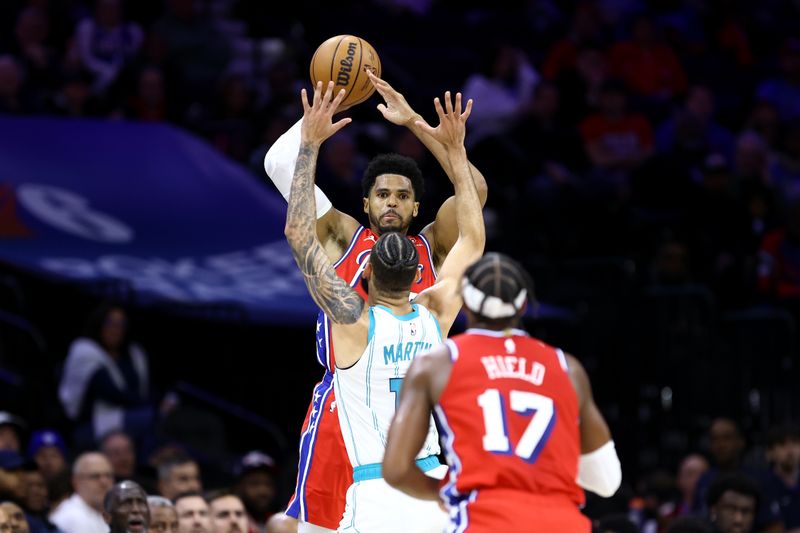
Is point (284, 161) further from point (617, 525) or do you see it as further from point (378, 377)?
point (617, 525)

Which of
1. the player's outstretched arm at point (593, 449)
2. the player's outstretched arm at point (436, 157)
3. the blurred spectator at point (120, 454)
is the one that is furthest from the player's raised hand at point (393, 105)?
the blurred spectator at point (120, 454)

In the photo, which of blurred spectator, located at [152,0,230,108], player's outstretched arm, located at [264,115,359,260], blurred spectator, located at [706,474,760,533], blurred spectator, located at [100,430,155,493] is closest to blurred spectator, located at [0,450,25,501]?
blurred spectator, located at [100,430,155,493]

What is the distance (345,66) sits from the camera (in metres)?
8.66

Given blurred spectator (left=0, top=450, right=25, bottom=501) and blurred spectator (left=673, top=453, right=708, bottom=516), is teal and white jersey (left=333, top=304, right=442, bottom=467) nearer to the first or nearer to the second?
blurred spectator (left=0, top=450, right=25, bottom=501)

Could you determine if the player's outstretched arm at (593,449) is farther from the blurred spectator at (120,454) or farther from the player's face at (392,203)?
the blurred spectator at (120,454)

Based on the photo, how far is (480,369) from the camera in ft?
20.1

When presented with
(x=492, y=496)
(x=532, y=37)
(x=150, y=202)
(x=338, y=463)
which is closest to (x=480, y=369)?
(x=492, y=496)

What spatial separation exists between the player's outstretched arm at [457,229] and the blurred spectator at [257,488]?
163 inches

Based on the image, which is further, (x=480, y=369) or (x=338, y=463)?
(x=338, y=463)

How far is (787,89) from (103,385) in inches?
376

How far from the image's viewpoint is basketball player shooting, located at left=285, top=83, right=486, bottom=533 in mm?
7367

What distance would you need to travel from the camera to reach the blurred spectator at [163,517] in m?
9.89

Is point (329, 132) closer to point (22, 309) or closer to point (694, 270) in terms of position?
point (22, 309)

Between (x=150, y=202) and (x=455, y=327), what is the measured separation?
296 cm
